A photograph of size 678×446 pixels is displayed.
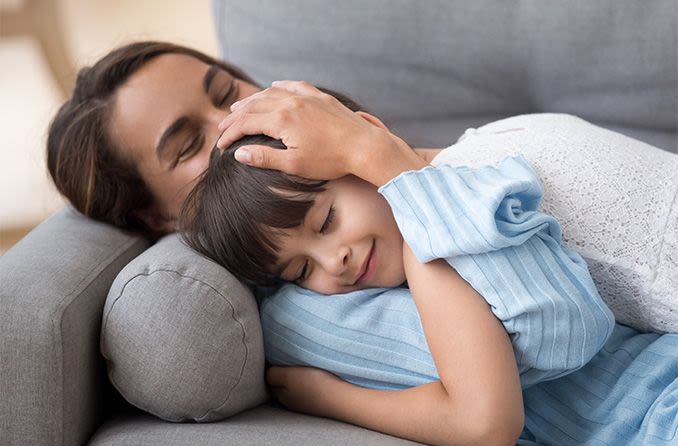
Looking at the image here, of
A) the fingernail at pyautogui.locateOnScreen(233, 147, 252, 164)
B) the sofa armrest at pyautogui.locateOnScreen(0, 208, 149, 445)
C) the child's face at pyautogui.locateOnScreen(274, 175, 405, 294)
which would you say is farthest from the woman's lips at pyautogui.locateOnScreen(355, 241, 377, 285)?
the sofa armrest at pyautogui.locateOnScreen(0, 208, 149, 445)

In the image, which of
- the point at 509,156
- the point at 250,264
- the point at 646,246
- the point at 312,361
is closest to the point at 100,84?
the point at 250,264

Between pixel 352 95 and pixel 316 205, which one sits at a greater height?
pixel 316 205

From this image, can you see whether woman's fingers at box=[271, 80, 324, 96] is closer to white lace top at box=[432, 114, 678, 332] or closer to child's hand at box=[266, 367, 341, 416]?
white lace top at box=[432, 114, 678, 332]

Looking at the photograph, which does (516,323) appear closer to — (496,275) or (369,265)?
(496,275)

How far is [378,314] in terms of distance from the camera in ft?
4.09

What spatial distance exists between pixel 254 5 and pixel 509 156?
816 millimetres

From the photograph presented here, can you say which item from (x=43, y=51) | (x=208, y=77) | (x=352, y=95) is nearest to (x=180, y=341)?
(x=208, y=77)

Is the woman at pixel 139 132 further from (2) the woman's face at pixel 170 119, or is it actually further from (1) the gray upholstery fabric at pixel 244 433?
(1) the gray upholstery fabric at pixel 244 433

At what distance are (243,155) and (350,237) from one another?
0.19 meters

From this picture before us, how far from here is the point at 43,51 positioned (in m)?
3.16

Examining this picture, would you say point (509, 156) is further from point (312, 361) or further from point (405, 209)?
point (312, 361)

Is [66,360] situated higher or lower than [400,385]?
higher

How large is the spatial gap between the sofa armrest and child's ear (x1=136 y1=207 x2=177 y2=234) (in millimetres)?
313

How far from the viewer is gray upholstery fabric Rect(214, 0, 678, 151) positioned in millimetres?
1634
